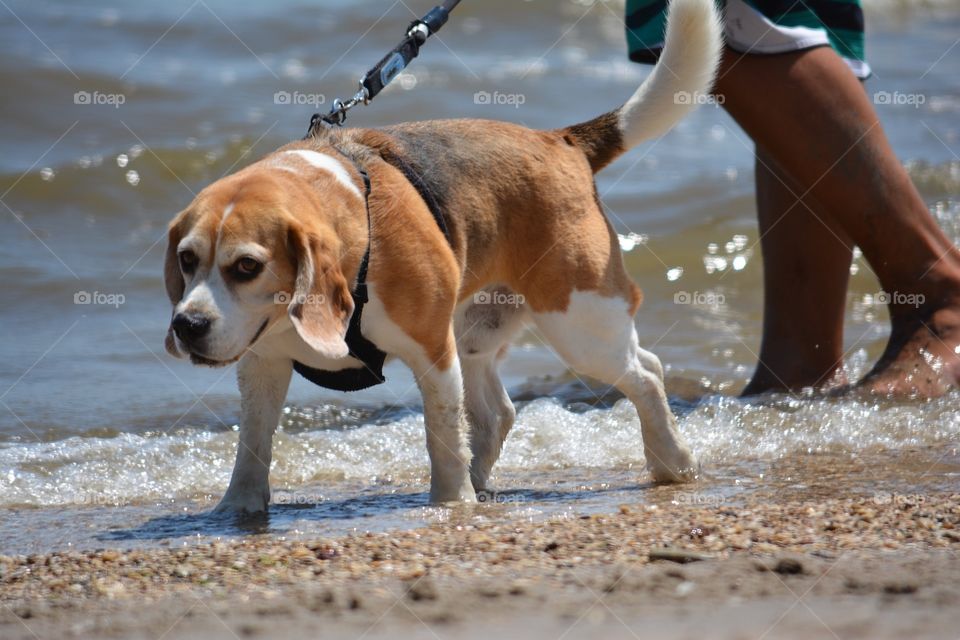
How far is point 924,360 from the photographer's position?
595cm

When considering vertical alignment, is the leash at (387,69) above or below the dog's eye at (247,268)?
above

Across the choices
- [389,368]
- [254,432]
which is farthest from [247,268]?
[389,368]

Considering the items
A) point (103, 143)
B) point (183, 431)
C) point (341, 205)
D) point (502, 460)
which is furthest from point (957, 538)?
point (103, 143)

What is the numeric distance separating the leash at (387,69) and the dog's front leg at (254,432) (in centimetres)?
92

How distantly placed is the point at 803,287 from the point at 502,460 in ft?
5.73

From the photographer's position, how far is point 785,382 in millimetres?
6336

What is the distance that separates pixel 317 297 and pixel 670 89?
191 cm

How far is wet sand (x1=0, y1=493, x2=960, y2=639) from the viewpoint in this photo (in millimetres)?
2854

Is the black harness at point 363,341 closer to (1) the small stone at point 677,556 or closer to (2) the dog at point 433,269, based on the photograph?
(2) the dog at point 433,269

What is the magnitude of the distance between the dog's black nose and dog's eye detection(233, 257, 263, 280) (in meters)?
0.18

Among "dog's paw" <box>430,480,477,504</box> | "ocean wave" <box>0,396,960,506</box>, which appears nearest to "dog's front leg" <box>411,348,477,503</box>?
"dog's paw" <box>430,480,477,504</box>

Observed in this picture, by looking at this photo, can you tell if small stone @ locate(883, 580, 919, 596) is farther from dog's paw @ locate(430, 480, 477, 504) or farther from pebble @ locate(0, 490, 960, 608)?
dog's paw @ locate(430, 480, 477, 504)

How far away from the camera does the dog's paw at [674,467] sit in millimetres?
5113

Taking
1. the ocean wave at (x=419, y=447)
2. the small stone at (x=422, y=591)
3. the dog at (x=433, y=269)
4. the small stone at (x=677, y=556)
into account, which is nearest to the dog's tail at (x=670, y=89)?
the dog at (x=433, y=269)
